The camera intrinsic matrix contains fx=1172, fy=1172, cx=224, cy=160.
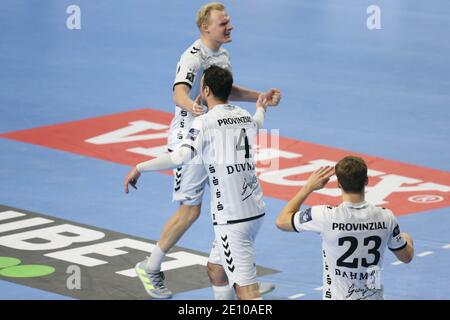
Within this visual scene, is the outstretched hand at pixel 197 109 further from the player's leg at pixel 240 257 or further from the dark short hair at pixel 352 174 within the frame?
the dark short hair at pixel 352 174

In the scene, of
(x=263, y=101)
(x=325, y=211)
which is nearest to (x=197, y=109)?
(x=263, y=101)

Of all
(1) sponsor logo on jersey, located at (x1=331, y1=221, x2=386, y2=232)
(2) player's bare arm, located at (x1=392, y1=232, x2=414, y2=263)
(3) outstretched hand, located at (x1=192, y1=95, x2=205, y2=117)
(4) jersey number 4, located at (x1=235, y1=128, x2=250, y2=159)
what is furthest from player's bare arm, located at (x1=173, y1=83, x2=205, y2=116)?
(2) player's bare arm, located at (x1=392, y1=232, x2=414, y2=263)

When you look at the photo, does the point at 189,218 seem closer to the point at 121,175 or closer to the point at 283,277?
the point at 283,277

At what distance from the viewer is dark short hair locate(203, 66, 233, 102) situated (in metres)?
8.93

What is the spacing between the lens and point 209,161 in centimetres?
902

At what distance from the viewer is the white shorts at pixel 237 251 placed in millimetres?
9023

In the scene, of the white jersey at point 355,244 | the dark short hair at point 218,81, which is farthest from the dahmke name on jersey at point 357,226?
the dark short hair at point 218,81

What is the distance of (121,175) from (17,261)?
290cm

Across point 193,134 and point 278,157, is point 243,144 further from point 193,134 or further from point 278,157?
point 278,157

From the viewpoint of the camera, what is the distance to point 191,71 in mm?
10203

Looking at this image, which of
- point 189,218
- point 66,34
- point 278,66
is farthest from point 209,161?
point 66,34

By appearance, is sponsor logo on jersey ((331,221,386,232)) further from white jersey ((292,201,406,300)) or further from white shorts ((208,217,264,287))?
white shorts ((208,217,264,287))

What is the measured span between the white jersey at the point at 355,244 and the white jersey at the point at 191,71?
2725mm

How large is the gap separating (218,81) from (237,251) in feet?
4.31
